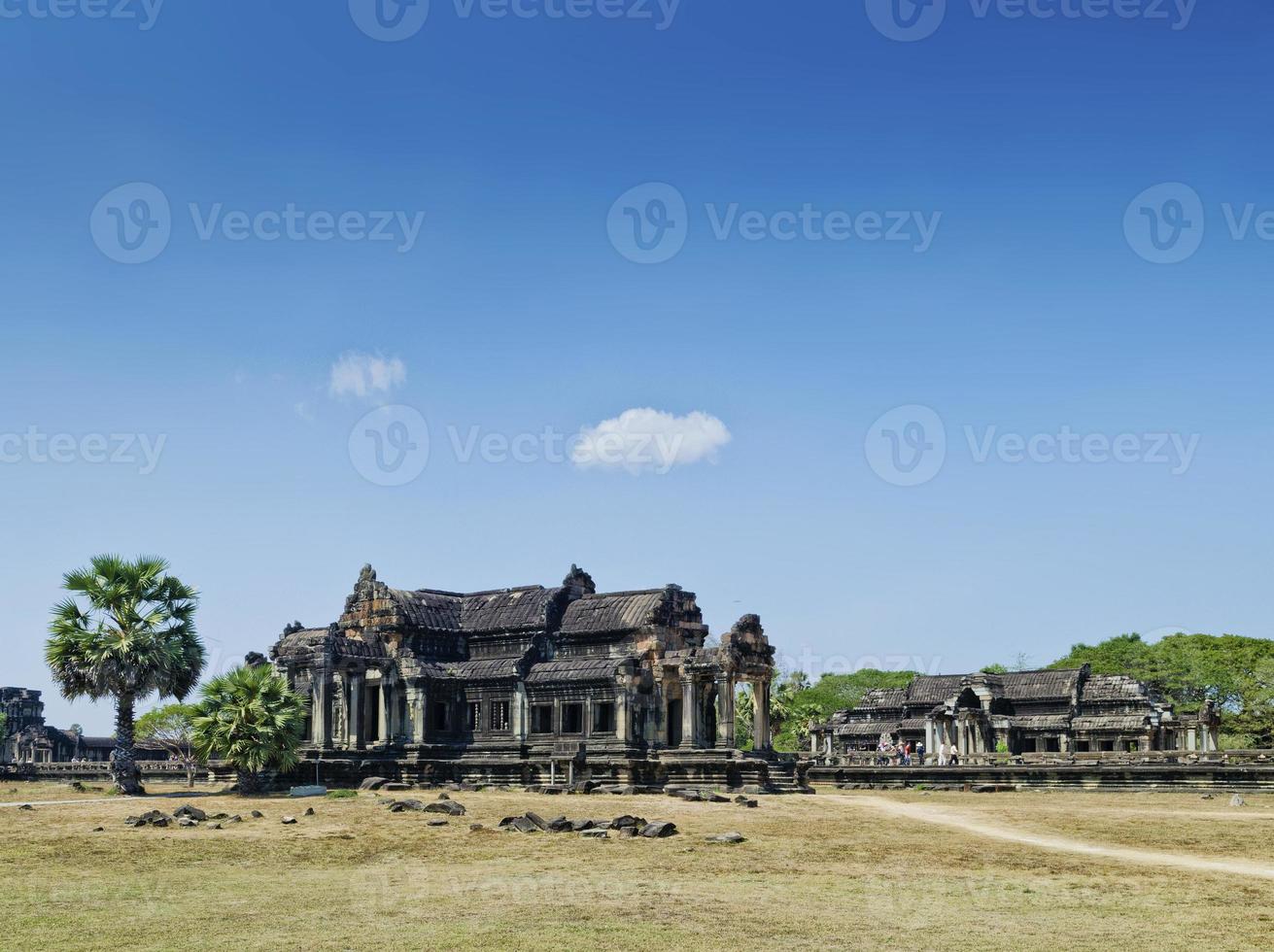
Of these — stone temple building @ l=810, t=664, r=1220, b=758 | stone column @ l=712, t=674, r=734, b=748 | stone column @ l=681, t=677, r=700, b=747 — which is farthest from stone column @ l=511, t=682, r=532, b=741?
stone temple building @ l=810, t=664, r=1220, b=758

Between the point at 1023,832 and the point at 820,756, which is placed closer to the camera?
the point at 1023,832

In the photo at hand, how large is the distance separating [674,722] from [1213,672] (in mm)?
58030

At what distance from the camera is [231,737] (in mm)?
44781

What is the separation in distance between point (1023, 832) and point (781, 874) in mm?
12125

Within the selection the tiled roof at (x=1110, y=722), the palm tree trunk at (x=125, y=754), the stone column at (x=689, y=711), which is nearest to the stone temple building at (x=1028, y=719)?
the tiled roof at (x=1110, y=722)

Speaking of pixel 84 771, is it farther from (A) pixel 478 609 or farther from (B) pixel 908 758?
(B) pixel 908 758

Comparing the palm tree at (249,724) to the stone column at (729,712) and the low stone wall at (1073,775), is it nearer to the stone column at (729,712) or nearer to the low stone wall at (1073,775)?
the stone column at (729,712)

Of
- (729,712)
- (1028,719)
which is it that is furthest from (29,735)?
(1028,719)

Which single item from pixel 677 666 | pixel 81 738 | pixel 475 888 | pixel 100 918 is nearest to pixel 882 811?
pixel 677 666

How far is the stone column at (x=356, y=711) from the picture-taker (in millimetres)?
53812

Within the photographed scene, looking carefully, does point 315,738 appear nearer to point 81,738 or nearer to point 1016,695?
point 1016,695

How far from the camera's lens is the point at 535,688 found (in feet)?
179

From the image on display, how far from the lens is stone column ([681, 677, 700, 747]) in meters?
50.9

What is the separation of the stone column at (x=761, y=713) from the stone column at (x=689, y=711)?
9.58 ft
